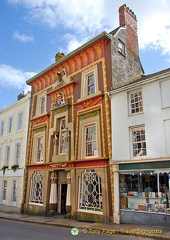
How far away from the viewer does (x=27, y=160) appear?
19.0 m

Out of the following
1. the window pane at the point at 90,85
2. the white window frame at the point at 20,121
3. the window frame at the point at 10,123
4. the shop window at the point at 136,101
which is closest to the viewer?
the shop window at the point at 136,101

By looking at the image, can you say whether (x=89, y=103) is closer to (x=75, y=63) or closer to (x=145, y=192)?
(x=75, y=63)

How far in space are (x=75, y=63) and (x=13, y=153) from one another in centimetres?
1058

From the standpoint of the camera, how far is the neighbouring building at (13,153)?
19266 mm

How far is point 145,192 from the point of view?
35.9 feet

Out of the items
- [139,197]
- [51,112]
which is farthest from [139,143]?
[51,112]

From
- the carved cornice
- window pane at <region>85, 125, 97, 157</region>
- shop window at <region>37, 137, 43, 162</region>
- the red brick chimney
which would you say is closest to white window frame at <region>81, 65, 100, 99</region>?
the carved cornice

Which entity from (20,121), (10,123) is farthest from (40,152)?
(10,123)

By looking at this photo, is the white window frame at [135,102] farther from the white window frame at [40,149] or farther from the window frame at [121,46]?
the white window frame at [40,149]

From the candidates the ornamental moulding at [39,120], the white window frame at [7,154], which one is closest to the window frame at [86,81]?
the ornamental moulding at [39,120]

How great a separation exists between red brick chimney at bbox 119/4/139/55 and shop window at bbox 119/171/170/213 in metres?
11.5

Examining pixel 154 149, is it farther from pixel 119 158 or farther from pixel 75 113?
pixel 75 113

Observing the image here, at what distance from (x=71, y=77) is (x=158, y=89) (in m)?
7.59

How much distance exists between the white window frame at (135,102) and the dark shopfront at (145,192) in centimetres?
309
